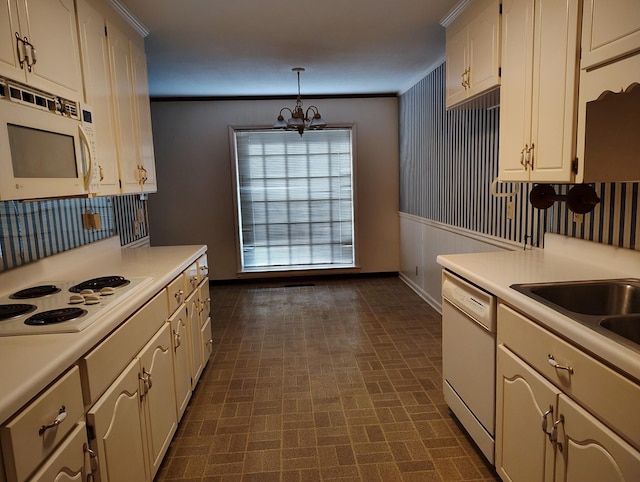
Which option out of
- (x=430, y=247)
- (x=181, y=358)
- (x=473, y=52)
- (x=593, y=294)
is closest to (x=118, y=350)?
(x=181, y=358)

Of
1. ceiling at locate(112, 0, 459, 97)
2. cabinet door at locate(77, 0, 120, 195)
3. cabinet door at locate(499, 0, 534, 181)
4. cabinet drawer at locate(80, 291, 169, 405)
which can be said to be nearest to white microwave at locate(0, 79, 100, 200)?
cabinet door at locate(77, 0, 120, 195)

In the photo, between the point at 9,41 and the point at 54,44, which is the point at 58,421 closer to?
the point at 9,41

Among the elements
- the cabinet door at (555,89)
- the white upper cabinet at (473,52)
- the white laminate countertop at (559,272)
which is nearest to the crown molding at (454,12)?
the white upper cabinet at (473,52)

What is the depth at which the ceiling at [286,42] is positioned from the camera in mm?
2777

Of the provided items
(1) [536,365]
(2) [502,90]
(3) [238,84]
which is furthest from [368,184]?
(1) [536,365]

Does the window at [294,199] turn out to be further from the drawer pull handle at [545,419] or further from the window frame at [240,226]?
the drawer pull handle at [545,419]

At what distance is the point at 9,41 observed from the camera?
1.61 metres

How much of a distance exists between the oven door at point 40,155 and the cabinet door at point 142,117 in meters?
1.02

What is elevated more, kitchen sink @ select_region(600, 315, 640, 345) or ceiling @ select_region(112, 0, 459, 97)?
ceiling @ select_region(112, 0, 459, 97)

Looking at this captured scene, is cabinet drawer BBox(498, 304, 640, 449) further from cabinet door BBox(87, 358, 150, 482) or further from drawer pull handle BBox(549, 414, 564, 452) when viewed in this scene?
cabinet door BBox(87, 358, 150, 482)

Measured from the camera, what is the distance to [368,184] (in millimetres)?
6051

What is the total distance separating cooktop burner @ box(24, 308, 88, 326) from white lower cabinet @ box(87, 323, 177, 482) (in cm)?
29

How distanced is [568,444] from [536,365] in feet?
0.88

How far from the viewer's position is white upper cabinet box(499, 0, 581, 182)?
5.75ft
